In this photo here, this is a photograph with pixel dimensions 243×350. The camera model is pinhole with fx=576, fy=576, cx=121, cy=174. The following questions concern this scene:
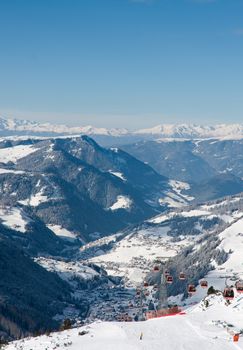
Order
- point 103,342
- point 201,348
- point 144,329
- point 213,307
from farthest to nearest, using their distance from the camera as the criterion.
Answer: point 213,307 → point 144,329 → point 103,342 → point 201,348

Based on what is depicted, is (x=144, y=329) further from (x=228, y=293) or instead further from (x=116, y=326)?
(x=228, y=293)

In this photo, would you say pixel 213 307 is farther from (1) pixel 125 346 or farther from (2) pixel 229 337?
(1) pixel 125 346

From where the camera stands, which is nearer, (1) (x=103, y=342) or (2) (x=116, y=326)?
(1) (x=103, y=342)

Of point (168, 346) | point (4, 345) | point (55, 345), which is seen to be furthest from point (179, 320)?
point (4, 345)

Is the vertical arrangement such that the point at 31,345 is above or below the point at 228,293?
below

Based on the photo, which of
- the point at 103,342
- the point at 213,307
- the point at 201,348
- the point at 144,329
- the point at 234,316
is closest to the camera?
the point at 201,348

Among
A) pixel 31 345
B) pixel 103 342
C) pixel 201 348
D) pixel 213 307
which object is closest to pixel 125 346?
pixel 103 342
